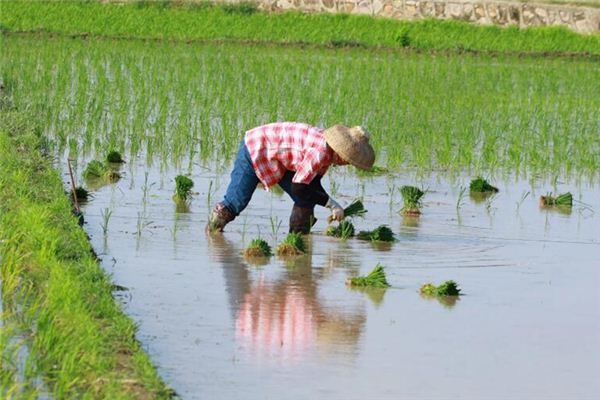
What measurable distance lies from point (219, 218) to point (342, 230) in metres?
0.58

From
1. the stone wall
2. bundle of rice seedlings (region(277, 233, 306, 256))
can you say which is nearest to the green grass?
bundle of rice seedlings (region(277, 233, 306, 256))

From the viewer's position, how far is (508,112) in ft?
38.3

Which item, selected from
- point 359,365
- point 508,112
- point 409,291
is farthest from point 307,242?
point 508,112

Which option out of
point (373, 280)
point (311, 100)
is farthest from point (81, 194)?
point (311, 100)

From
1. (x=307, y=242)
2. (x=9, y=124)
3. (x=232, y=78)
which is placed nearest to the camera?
(x=307, y=242)

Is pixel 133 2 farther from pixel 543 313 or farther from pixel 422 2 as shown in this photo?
pixel 543 313

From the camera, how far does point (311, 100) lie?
455 inches

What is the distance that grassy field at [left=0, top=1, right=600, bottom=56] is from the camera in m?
17.2

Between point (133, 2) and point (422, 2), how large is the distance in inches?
149

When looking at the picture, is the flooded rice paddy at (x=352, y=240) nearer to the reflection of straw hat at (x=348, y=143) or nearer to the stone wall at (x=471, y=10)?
the reflection of straw hat at (x=348, y=143)

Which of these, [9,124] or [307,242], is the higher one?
[9,124]

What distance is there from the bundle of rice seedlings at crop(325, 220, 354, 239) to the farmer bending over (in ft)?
0.44

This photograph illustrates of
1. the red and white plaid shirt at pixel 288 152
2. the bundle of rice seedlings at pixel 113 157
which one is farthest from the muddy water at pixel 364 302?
the bundle of rice seedlings at pixel 113 157

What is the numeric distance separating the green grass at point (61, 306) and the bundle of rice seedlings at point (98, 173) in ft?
4.46
